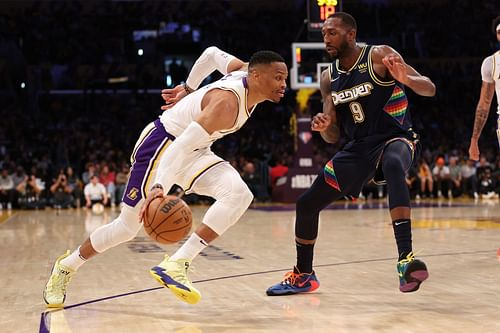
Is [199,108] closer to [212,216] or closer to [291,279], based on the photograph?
[212,216]

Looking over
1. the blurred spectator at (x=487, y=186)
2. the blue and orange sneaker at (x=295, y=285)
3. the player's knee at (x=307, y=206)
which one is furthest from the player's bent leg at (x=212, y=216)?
the blurred spectator at (x=487, y=186)

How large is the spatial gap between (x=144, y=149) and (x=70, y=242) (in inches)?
183

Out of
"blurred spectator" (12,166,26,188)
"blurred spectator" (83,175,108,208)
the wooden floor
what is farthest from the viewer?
"blurred spectator" (12,166,26,188)

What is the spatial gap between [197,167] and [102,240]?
30.2 inches

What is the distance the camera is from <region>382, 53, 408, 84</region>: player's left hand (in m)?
4.63

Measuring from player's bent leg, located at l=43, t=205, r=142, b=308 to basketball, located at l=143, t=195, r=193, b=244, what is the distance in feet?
1.21

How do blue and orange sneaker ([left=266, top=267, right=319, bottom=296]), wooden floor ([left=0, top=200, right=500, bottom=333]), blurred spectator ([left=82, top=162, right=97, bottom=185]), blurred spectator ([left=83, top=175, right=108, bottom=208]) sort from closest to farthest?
wooden floor ([left=0, top=200, right=500, bottom=333]) < blue and orange sneaker ([left=266, top=267, right=319, bottom=296]) < blurred spectator ([left=83, top=175, right=108, bottom=208]) < blurred spectator ([left=82, top=162, right=97, bottom=185])

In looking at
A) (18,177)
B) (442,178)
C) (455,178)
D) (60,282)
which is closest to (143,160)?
(60,282)

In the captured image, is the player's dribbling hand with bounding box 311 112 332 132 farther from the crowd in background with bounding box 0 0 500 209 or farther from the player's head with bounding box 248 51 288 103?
the crowd in background with bounding box 0 0 500 209

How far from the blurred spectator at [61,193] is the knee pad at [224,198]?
1294 centimetres

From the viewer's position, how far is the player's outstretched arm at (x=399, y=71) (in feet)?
15.2

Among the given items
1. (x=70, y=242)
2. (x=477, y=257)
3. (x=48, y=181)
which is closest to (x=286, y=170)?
(x=48, y=181)

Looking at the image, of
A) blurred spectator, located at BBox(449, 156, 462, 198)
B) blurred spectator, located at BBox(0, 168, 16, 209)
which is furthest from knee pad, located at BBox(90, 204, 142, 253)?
blurred spectator, located at BBox(449, 156, 462, 198)

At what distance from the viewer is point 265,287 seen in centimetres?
544
